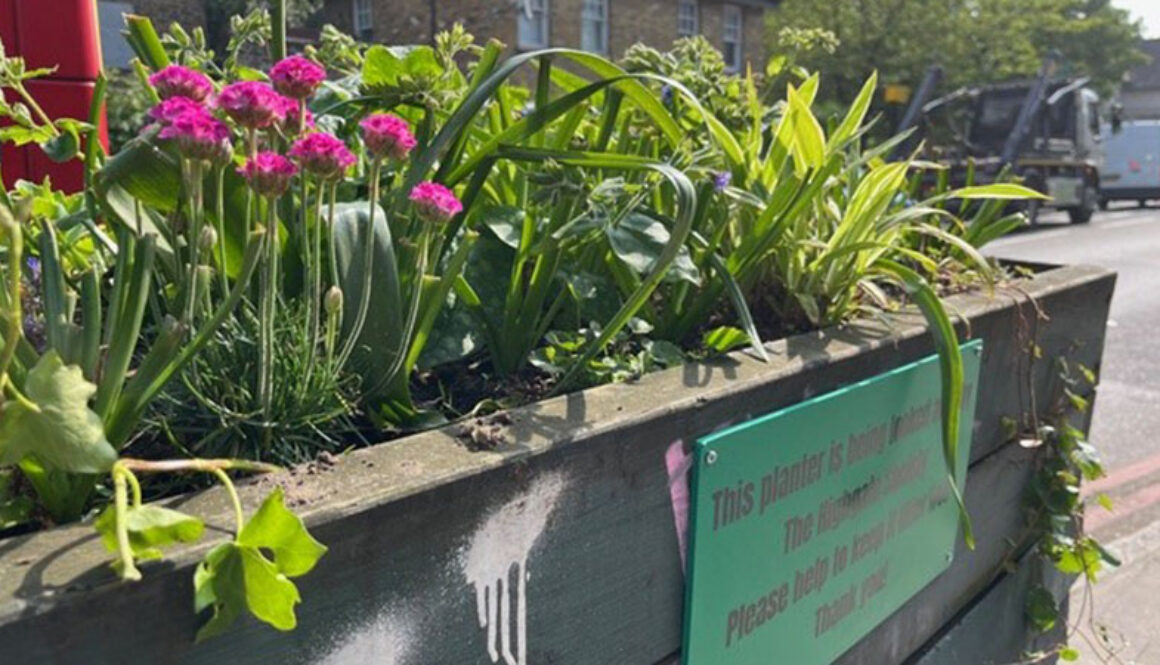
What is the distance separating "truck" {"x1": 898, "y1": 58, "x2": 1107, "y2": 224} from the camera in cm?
1780

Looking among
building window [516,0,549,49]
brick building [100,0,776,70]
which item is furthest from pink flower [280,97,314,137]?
building window [516,0,549,49]

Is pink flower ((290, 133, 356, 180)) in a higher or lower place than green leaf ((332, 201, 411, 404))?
higher

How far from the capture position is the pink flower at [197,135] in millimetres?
940

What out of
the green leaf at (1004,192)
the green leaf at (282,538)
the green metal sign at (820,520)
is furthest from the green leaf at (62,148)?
the green leaf at (1004,192)

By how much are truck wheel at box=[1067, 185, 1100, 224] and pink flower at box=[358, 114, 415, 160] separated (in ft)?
65.5

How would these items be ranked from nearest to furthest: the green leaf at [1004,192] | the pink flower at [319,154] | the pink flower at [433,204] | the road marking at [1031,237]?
the pink flower at [319,154], the pink flower at [433,204], the green leaf at [1004,192], the road marking at [1031,237]

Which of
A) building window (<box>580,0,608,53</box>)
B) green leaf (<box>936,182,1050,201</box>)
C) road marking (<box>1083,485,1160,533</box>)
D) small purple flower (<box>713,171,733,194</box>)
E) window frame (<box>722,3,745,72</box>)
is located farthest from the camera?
window frame (<box>722,3,745,72</box>)

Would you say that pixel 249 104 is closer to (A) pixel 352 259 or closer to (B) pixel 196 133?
(B) pixel 196 133

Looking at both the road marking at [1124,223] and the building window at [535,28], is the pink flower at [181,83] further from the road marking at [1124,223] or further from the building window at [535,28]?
the road marking at [1124,223]

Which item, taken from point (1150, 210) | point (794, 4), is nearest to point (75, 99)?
point (1150, 210)

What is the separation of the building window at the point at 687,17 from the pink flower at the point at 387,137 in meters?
21.9

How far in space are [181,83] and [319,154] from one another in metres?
0.20

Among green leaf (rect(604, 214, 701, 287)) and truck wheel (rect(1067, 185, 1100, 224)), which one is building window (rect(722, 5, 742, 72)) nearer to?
truck wheel (rect(1067, 185, 1100, 224))

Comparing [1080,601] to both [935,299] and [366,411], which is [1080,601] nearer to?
[935,299]
